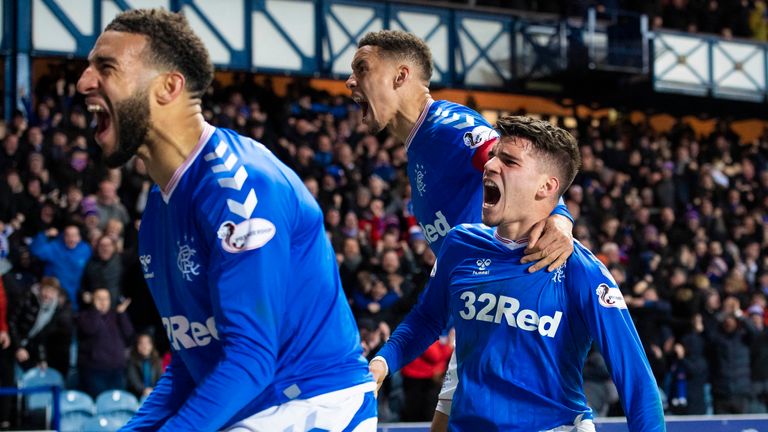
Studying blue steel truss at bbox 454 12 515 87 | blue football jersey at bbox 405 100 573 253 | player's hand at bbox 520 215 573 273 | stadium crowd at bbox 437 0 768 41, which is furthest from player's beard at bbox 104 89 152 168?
stadium crowd at bbox 437 0 768 41

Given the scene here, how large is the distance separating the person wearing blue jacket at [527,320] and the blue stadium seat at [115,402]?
699 centimetres

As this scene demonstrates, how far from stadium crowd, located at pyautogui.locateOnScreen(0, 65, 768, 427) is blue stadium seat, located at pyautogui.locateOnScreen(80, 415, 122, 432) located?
22.5 inches

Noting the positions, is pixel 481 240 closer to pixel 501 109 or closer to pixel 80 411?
pixel 80 411

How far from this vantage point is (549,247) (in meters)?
4.46

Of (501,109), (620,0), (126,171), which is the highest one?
(620,0)

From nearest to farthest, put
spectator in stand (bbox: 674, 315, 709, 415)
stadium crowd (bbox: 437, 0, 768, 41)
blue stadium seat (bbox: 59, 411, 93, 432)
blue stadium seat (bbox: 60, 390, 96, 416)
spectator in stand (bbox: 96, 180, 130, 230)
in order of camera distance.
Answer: blue stadium seat (bbox: 59, 411, 93, 432) → blue stadium seat (bbox: 60, 390, 96, 416) → spectator in stand (bbox: 96, 180, 130, 230) → spectator in stand (bbox: 674, 315, 709, 415) → stadium crowd (bbox: 437, 0, 768, 41)

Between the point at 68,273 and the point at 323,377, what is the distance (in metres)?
9.48

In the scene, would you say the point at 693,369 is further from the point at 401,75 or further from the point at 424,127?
the point at 401,75

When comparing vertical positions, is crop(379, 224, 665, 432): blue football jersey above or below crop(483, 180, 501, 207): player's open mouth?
below

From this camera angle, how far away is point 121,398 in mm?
11117

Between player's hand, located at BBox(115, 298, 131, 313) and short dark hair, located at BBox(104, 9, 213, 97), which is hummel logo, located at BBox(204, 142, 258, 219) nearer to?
short dark hair, located at BBox(104, 9, 213, 97)

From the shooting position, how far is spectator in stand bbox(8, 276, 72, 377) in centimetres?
1138

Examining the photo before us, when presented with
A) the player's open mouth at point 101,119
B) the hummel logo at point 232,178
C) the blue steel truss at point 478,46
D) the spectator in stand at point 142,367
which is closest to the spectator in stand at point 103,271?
the spectator in stand at point 142,367

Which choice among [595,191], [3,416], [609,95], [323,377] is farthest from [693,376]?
[323,377]
